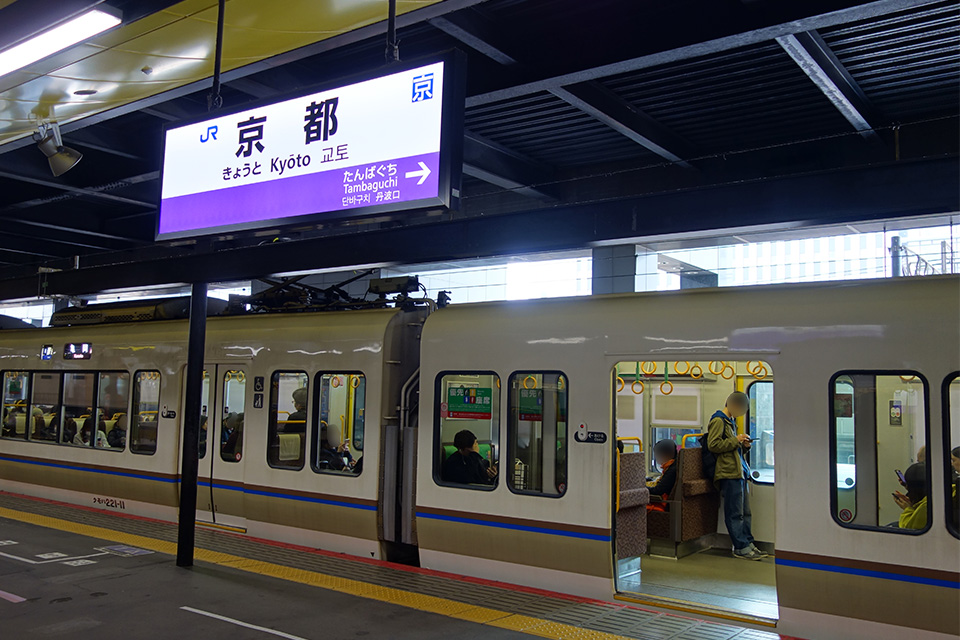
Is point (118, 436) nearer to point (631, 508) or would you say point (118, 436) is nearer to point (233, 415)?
point (233, 415)

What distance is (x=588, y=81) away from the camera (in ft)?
24.8

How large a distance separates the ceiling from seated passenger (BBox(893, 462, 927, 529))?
1.67 meters

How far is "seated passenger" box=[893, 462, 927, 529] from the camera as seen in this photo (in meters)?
5.14

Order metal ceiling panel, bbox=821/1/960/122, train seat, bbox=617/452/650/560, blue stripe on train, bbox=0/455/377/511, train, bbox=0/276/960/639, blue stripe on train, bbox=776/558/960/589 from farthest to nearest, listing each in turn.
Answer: blue stripe on train, bbox=0/455/377/511 < train seat, bbox=617/452/650/560 < metal ceiling panel, bbox=821/1/960/122 < train, bbox=0/276/960/639 < blue stripe on train, bbox=776/558/960/589

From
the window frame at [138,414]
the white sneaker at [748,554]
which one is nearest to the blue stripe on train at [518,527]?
the white sneaker at [748,554]

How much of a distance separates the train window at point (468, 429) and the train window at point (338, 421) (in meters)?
1.03

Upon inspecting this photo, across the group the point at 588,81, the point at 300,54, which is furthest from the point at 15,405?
the point at 588,81

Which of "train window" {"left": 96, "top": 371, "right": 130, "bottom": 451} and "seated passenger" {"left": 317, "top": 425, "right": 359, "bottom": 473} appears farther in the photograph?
"train window" {"left": 96, "top": 371, "right": 130, "bottom": 451}

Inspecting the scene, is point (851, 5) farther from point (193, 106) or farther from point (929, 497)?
point (193, 106)

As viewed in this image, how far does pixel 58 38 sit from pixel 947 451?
5971mm

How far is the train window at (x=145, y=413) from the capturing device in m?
10.2

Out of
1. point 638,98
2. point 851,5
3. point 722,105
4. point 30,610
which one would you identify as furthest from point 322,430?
point 851,5

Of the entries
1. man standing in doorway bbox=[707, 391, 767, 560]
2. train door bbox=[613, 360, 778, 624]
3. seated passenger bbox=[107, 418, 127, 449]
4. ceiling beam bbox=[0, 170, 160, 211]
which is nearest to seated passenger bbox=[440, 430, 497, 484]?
train door bbox=[613, 360, 778, 624]

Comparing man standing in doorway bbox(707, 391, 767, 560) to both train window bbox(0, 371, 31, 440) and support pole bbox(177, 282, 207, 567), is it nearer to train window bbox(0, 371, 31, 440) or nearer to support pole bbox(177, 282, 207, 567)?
support pole bbox(177, 282, 207, 567)
